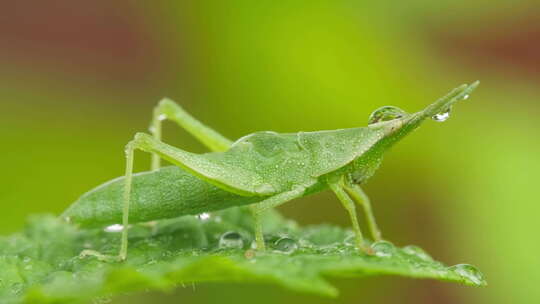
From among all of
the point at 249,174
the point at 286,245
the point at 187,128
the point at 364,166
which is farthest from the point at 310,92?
the point at 286,245

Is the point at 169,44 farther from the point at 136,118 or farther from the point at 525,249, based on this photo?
the point at 525,249

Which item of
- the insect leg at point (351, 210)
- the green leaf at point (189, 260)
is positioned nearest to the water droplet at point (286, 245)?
the green leaf at point (189, 260)

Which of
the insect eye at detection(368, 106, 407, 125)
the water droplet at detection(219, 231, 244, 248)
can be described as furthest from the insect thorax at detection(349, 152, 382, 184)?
the water droplet at detection(219, 231, 244, 248)

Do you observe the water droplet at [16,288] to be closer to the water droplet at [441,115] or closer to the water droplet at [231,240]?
the water droplet at [231,240]

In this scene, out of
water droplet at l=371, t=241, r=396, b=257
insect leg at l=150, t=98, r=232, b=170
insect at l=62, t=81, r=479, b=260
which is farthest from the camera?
insect leg at l=150, t=98, r=232, b=170

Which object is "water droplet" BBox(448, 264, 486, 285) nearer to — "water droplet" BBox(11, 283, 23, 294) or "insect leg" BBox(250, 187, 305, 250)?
"insect leg" BBox(250, 187, 305, 250)

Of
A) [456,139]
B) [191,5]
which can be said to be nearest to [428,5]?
[456,139]
